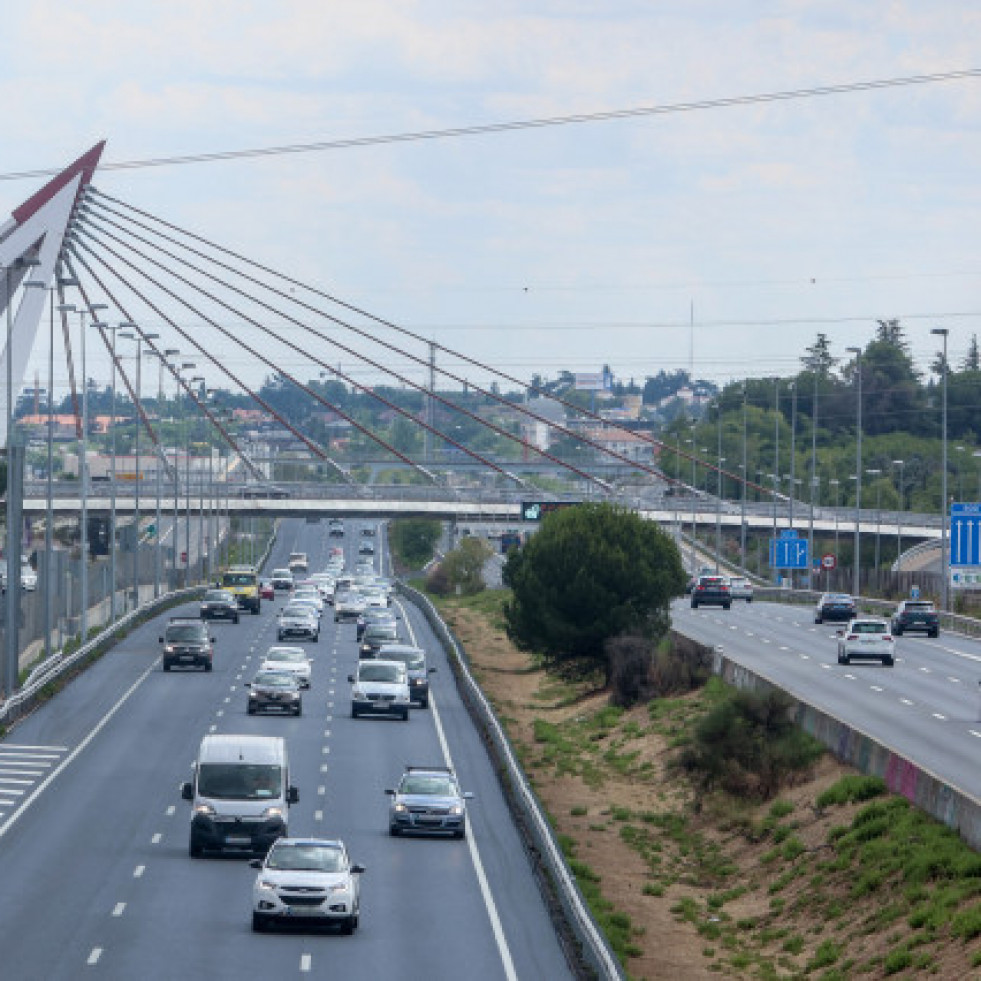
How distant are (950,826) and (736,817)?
1628 cm

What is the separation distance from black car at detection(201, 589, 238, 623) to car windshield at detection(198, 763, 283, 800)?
7028cm

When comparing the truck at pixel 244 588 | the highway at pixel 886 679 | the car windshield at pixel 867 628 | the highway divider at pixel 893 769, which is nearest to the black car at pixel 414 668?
the highway at pixel 886 679

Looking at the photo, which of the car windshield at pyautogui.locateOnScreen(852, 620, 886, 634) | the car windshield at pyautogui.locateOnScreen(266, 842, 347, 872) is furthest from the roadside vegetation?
the car windshield at pyautogui.locateOnScreen(852, 620, 886, 634)

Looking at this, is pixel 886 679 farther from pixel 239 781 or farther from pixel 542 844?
pixel 239 781

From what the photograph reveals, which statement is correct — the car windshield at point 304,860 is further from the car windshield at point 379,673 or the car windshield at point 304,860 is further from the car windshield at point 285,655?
the car windshield at point 285,655

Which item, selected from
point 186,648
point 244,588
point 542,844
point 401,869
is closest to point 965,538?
point 186,648

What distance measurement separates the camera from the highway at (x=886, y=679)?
5541cm

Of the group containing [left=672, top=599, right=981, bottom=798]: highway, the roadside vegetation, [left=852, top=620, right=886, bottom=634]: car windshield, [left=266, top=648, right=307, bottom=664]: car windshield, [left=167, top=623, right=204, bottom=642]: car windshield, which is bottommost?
the roadside vegetation

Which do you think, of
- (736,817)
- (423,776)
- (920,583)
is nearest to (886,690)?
(736,817)

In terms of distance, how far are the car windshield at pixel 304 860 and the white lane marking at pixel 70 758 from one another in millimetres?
3584

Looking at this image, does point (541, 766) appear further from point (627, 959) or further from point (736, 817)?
point (627, 959)

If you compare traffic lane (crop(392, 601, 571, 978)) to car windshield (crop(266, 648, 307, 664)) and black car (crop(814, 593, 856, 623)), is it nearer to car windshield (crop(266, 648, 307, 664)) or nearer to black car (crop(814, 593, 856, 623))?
car windshield (crop(266, 648, 307, 664))

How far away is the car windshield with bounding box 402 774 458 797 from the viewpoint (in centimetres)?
4972

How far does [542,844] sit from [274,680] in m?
29.1
